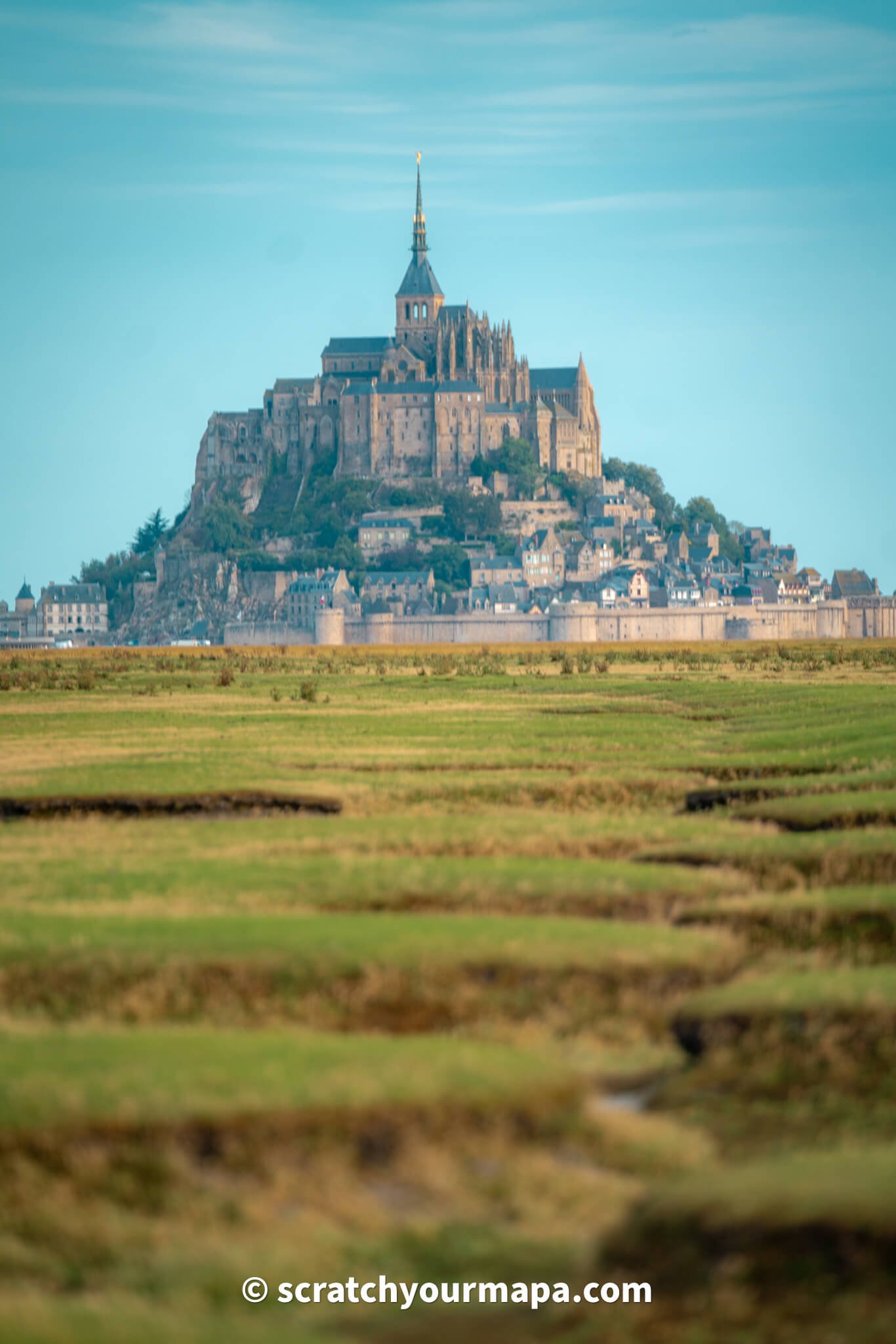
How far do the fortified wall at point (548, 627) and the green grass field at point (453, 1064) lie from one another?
140 m

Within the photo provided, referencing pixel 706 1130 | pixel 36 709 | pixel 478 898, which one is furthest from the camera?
pixel 36 709

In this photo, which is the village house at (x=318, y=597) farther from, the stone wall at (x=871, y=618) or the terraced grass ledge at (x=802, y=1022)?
the terraced grass ledge at (x=802, y=1022)

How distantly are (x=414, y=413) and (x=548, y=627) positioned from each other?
32935 mm

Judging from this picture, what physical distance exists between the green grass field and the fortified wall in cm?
14018

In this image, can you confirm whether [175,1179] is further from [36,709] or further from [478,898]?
[36,709]

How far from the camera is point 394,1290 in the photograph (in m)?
7.94

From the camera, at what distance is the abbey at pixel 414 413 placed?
610ft

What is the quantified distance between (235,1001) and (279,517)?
180344 millimetres

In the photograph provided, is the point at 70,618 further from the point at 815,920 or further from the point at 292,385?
the point at 815,920

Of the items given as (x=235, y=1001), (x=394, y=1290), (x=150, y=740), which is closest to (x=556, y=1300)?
(x=394, y=1290)

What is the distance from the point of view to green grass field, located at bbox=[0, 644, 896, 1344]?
7.98 metres

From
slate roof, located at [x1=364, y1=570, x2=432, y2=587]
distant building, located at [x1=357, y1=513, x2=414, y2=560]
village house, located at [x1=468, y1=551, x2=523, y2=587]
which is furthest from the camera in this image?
distant building, located at [x1=357, y1=513, x2=414, y2=560]

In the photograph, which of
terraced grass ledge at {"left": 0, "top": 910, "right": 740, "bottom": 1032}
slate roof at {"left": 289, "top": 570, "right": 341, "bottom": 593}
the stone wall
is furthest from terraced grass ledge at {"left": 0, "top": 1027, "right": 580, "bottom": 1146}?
the stone wall

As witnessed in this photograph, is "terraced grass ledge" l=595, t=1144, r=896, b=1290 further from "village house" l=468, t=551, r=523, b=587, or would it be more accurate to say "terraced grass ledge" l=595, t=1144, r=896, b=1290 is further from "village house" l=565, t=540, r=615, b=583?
"village house" l=565, t=540, r=615, b=583
